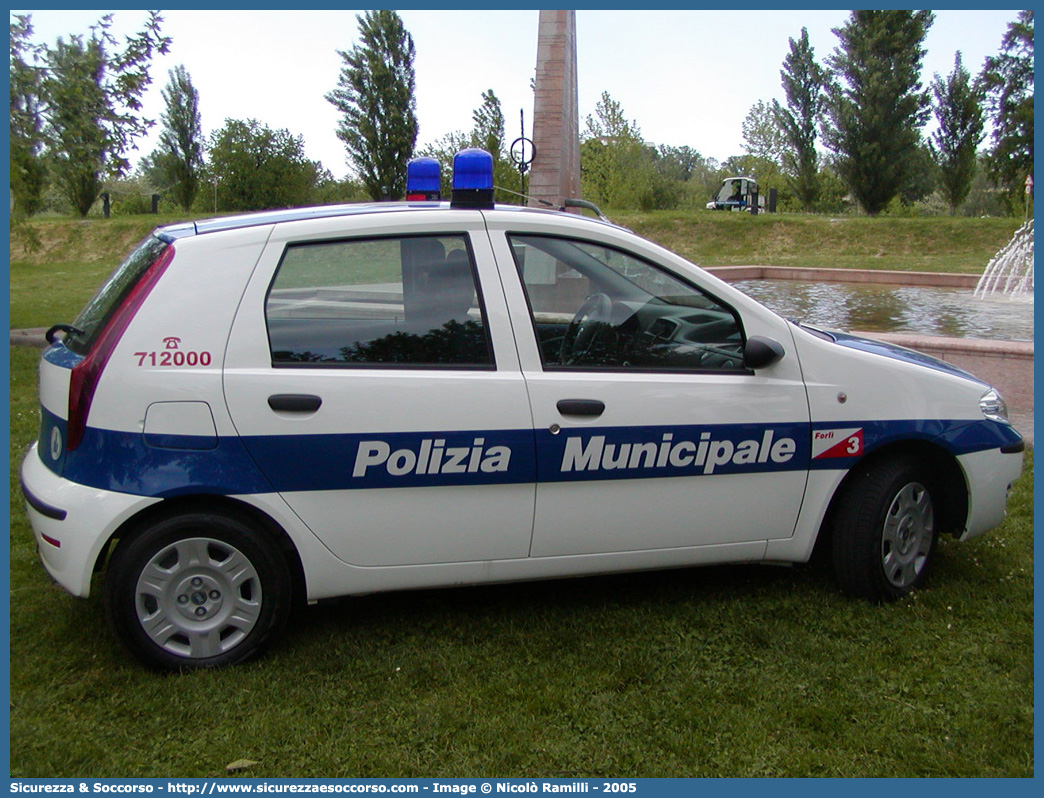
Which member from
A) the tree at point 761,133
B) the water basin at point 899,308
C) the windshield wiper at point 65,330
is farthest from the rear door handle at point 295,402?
the tree at point 761,133

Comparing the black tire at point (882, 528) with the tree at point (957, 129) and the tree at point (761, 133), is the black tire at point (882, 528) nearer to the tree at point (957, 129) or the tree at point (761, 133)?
the tree at point (957, 129)

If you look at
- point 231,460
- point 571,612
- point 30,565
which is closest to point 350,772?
point 231,460

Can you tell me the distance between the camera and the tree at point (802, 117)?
3878 cm

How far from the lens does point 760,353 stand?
3.93m

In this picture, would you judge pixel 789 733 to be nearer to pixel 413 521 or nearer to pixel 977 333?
pixel 413 521

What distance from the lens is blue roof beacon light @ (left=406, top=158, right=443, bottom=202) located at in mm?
4914

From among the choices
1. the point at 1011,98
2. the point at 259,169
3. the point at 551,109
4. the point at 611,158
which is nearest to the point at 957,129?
the point at 1011,98

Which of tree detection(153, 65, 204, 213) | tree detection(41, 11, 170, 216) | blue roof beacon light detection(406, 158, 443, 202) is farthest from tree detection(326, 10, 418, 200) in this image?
blue roof beacon light detection(406, 158, 443, 202)

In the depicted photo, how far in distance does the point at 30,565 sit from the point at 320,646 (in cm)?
176

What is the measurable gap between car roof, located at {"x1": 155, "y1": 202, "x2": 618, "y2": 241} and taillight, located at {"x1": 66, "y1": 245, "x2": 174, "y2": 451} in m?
0.30

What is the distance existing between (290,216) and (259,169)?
33054 mm

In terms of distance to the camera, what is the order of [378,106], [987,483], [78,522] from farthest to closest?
[378,106], [987,483], [78,522]

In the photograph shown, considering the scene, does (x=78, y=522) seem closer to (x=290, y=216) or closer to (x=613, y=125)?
(x=290, y=216)

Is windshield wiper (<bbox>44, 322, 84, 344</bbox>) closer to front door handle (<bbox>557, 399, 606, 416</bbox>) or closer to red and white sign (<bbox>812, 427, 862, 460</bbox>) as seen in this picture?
front door handle (<bbox>557, 399, 606, 416</bbox>)
